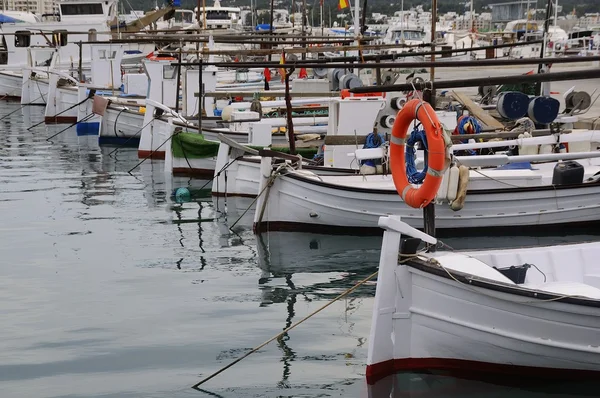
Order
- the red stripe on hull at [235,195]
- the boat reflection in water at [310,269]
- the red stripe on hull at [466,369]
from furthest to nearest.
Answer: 1. the red stripe on hull at [235,195]
2. the boat reflection in water at [310,269]
3. the red stripe on hull at [466,369]

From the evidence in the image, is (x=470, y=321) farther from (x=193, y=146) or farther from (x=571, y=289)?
(x=193, y=146)

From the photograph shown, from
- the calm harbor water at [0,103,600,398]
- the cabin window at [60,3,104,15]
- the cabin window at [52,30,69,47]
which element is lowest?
the calm harbor water at [0,103,600,398]

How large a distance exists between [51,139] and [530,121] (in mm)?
20376

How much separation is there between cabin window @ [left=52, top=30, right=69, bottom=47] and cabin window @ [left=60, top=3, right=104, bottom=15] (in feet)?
A: 13.9

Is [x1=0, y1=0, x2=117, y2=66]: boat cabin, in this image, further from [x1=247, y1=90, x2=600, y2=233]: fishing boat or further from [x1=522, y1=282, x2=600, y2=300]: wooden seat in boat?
[x1=522, y1=282, x2=600, y2=300]: wooden seat in boat

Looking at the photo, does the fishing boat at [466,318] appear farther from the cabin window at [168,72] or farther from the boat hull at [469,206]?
the cabin window at [168,72]

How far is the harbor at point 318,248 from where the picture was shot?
31.6 feet

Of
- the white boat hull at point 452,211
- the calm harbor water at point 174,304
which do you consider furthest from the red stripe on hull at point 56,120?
the white boat hull at point 452,211

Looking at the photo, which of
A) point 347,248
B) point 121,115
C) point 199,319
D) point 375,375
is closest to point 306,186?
point 347,248

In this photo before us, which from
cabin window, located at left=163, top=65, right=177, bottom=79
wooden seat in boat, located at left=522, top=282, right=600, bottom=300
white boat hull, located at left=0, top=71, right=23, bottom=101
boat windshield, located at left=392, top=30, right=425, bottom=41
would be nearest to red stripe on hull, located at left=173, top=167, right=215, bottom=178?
cabin window, located at left=163, top=65, right=177, bottom=79

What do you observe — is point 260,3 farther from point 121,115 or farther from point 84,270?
point 84,270

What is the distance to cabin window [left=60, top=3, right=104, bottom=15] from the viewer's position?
5175cm

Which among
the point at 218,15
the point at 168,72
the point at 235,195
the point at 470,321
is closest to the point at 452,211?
the point at 235,195

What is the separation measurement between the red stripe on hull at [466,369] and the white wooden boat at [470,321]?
0.01m
